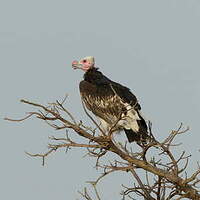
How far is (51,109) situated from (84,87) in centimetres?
580

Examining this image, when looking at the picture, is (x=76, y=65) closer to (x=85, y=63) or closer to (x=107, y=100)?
(x=85, y=63)

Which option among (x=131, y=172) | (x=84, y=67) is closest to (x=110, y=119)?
(x=84, y=67)

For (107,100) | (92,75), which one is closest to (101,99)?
(107,100)

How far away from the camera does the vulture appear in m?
11.2

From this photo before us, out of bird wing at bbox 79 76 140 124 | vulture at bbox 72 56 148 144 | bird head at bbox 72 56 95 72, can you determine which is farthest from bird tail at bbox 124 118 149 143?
bird head at bbox 72 56 95 72

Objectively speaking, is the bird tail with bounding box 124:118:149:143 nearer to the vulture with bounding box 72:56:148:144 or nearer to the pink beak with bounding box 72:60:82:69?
the vulture with bounding box 72:56:148:144

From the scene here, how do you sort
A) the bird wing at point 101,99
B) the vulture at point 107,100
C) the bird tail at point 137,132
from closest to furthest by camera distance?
the bird tail at point 137,132, the vulture at point 107,100, the bird wing at point 101,99

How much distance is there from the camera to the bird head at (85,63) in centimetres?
1298

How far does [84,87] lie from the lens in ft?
40.5

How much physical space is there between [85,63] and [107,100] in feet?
4.48

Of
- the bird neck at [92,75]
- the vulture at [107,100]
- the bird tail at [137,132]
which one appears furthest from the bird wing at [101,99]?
the bird tail at [137,132]

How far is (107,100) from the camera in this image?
1223 centimetres

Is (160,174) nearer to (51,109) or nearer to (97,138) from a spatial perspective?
(97,138)

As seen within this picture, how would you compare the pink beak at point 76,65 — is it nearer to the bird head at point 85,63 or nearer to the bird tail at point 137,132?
the bird head at point 85,63
